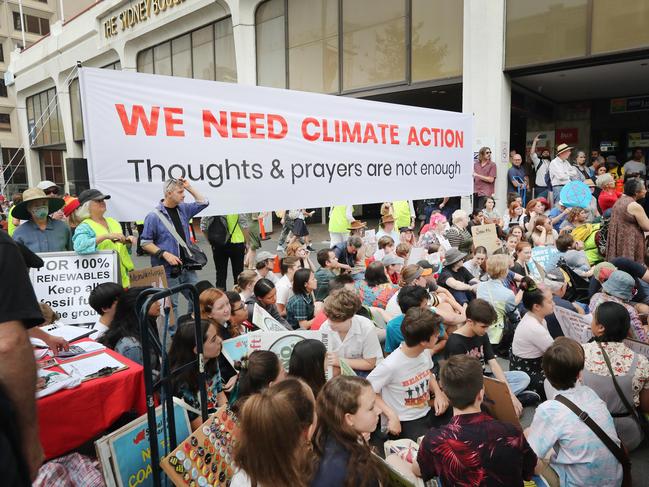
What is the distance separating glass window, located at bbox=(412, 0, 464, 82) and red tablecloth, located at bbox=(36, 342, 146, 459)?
1116 cm

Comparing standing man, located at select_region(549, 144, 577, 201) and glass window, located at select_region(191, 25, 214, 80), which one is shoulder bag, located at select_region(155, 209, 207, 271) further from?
glass window, located at select_region(191, 25, 214, 80)

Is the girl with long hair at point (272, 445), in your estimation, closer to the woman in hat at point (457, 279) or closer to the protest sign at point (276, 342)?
the protest sign at point (276, 342)

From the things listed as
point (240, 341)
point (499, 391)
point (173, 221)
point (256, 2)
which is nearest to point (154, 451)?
point (240, 341)

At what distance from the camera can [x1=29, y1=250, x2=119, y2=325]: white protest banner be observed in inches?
188

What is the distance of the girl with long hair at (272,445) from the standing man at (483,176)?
9.57 m

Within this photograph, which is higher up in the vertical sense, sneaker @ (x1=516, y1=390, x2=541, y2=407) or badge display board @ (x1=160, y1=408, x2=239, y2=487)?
badge display board @ (x1=160, y1=408, x2=239, y2=487)

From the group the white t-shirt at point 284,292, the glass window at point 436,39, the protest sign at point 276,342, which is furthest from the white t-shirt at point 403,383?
→ the glass window at point 436,39

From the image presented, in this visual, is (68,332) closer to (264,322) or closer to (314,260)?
(264,322)

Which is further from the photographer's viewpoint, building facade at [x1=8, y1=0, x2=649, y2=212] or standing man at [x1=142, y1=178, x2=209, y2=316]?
building facade at [x1=8, y1=0, x2=649, y2=212]

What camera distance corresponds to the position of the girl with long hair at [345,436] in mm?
1976

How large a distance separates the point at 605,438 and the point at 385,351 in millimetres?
2000

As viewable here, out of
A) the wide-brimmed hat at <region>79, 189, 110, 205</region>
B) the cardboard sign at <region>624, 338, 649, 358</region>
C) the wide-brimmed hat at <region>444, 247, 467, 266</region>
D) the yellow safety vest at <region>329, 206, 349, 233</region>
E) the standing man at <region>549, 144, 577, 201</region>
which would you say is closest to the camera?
the wide-brimmed hat at <region>79, 189, 110, 205</region>

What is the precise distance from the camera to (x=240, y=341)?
139 inches

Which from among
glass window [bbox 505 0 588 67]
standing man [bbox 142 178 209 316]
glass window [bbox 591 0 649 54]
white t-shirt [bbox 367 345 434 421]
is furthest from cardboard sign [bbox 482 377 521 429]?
glass window [bbox 505 0 588 67]
